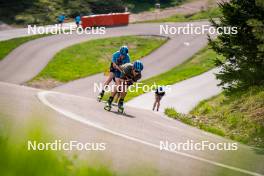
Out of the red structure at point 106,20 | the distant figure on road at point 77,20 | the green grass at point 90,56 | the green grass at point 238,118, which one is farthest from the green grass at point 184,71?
the distant figure on road at point 77,20

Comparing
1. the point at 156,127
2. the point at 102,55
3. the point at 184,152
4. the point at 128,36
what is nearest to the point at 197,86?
the point at 102,55

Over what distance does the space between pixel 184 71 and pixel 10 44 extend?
A: 41.6 feet

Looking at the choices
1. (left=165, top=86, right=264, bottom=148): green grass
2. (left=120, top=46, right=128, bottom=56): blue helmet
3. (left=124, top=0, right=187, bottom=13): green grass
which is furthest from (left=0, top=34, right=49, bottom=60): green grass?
(left=120, top=46, right=128, bottom=56): blue helmet

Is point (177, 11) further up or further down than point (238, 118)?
further up

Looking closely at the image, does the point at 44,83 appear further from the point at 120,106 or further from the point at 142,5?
the point at 142,5

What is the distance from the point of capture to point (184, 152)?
822 centimetres

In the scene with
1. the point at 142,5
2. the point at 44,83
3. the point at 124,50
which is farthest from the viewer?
the point at 142,5

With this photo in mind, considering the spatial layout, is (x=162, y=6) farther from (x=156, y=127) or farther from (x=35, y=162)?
(x=35, y=162)

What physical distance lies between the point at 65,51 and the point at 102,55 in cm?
263

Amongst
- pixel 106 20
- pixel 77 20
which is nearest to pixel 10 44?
pixel 77 20

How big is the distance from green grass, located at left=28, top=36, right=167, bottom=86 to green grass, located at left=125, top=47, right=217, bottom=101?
3.43m

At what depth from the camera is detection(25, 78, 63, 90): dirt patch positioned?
95.8 ft

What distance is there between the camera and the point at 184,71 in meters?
34.7

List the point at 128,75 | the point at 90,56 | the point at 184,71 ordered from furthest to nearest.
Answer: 1. the point at 90,56
2. the point at 184,71
3. the point at 128,75
